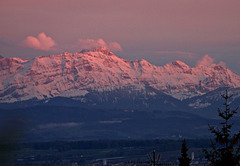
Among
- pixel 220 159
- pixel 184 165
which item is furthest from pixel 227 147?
pixel 184 165

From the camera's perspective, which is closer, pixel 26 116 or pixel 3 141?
pixel 3 141

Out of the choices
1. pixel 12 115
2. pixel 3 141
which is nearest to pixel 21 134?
pixel 3 141

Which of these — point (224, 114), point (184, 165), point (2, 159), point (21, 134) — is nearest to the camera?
point (2, 159)

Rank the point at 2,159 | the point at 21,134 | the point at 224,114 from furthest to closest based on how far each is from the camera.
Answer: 1. the point at 224,114
2. the point at 21,134
3. the point at 2,159

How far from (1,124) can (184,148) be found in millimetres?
17100

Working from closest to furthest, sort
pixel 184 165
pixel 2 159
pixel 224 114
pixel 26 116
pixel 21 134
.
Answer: pixel 2 159 < pixel 21 134 < pixel 224 114 < pixel 26 116 < pixel 184 165

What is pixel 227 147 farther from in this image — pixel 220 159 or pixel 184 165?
pixel 184 165

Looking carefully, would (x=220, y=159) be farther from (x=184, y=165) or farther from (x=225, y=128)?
(x=184, y=165)

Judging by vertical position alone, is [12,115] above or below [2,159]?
above

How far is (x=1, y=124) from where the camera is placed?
148 feet

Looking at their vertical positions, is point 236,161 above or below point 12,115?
below

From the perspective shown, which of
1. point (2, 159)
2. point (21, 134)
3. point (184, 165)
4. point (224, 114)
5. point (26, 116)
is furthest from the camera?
point (184, 165)

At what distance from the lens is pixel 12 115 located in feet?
156

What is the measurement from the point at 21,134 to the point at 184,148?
57.7 ft
